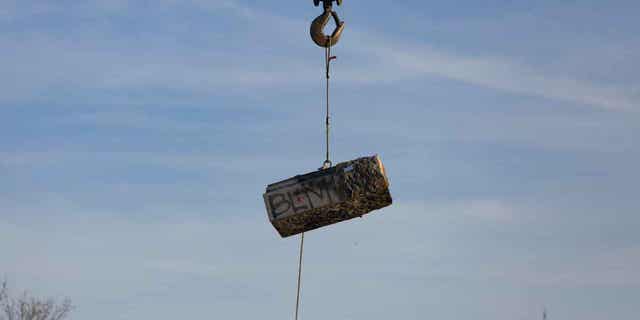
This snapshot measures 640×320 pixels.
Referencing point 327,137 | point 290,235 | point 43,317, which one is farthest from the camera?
point 43,317

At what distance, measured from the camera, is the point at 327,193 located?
40.7ft

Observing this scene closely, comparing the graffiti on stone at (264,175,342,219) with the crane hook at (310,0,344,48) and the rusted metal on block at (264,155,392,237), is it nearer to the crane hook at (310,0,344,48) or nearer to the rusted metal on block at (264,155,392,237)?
the rusted metal on block at (264,155,392,237)

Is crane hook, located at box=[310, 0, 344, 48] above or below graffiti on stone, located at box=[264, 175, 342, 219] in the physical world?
above

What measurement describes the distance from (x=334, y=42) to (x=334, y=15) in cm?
27

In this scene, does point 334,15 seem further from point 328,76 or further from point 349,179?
point 349,179

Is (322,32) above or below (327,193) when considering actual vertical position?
above

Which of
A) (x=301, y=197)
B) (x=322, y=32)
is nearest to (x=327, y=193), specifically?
(x=301, y=197)

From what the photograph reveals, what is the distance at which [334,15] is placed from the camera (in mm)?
12359

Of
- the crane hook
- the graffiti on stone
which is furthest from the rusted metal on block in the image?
the crane hook

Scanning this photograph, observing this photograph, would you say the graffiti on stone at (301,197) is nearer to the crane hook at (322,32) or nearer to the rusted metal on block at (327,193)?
the rusted metal on block at (327,193)

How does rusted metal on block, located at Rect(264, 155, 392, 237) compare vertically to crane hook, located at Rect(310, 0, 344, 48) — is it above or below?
below

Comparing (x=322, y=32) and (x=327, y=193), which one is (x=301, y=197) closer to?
(x=327, y=193)

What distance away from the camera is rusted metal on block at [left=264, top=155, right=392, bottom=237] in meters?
12.4

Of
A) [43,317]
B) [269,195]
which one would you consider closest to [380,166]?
[269,195]
